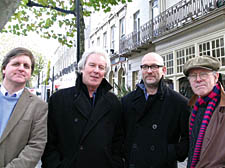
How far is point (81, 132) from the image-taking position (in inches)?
90.1

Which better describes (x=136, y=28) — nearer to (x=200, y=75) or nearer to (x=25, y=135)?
(x=200, y=75)

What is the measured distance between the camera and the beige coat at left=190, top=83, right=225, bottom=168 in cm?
191

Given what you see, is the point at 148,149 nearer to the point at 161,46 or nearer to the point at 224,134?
the point at 224,134

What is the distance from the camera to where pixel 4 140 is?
2082 millimetres

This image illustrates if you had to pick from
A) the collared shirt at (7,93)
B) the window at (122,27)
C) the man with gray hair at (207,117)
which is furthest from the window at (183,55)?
the collared shirt at (7,93)

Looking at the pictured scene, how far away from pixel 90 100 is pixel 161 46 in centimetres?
1037

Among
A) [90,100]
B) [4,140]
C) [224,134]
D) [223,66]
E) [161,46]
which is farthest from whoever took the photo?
[161,46]

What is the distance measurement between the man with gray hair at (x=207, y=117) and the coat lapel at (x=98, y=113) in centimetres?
93

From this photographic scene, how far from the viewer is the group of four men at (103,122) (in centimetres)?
211

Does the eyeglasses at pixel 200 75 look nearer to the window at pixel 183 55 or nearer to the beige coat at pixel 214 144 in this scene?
the beige coat at pixel 214 144

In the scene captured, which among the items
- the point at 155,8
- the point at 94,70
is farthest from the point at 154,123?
the point at 155,8

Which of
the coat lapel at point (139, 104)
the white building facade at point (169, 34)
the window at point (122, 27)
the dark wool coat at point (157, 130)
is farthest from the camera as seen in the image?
the window at point (122, 27)

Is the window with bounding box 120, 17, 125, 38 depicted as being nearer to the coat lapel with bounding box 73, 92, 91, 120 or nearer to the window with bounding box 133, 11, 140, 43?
the window with bounding box 133, 11, 140, 43

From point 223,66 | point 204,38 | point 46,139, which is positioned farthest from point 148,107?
point 204,38
